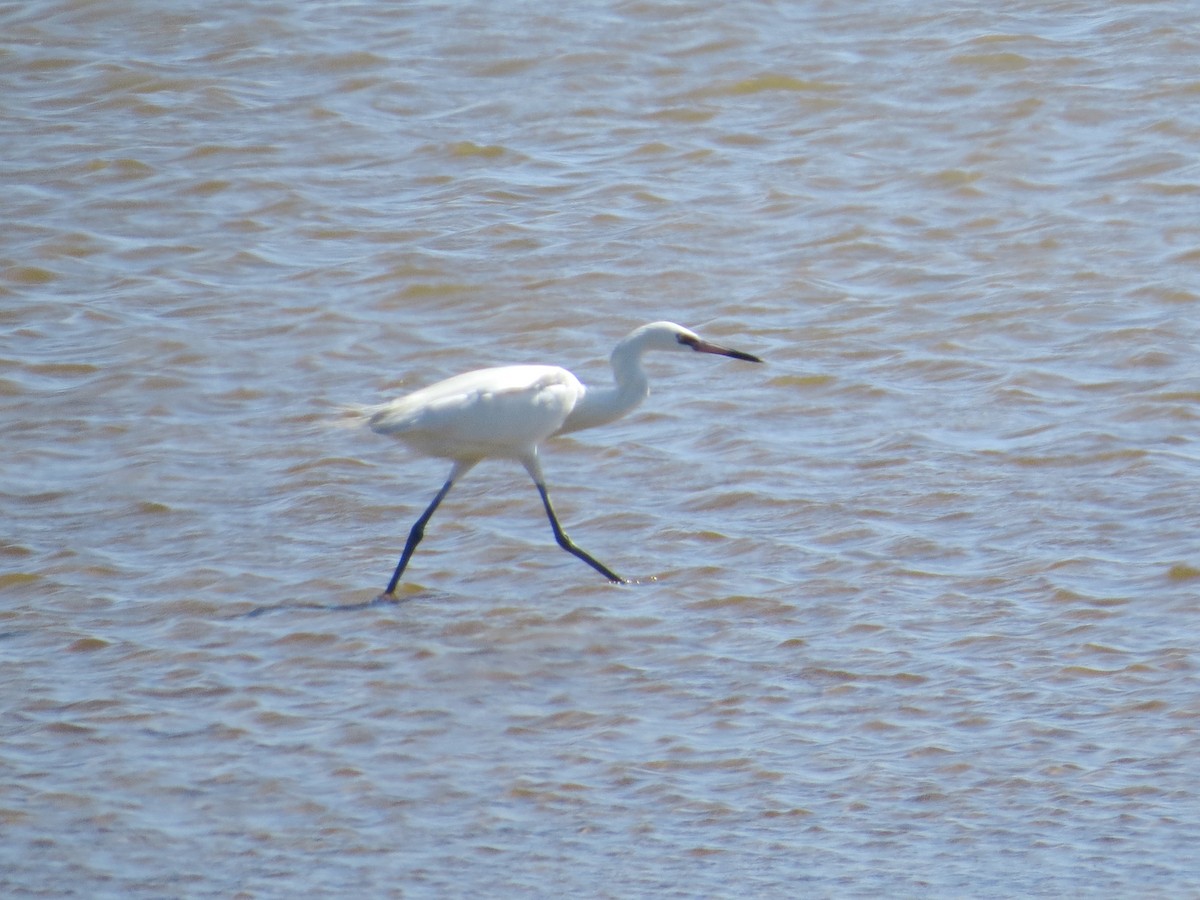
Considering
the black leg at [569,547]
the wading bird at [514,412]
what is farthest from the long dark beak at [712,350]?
the black leg at [569,547]

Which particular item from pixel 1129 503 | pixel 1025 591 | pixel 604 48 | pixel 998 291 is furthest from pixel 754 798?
pixel 604 48

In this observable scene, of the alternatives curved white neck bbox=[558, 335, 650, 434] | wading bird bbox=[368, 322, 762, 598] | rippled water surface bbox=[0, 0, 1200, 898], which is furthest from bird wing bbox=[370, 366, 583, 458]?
rippled water surface bbox=[0, 0, 1200, 898]

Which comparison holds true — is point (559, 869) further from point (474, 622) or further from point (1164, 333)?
point (1164, 333)

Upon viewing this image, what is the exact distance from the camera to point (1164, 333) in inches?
340

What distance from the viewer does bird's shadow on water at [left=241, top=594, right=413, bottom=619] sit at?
6562 millimetres

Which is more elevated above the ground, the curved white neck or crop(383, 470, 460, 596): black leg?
the curved white neck

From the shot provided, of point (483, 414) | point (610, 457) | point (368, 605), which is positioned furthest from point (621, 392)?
point (368, 605)

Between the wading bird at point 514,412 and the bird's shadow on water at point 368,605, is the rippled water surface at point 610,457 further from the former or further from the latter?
the wading bird at point 514,412

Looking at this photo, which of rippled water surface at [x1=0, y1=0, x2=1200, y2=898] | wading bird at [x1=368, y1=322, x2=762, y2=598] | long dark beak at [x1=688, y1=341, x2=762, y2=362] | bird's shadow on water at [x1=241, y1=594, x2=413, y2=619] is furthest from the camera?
long dark beak at [x1=688, y1=341, x2=762, y2=362]

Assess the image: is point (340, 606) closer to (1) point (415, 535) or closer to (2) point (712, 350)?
(1) point (415, 535)

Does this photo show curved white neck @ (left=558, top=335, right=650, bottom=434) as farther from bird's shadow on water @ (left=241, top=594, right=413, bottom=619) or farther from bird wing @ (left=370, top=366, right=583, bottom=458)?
bird's shadow on water @ (left=241, top=594, right=413, bottom=619)

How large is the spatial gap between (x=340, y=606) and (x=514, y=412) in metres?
0.96

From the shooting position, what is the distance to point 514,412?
6.96 metres

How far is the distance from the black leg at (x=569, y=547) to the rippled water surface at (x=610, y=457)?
50 millimetres
